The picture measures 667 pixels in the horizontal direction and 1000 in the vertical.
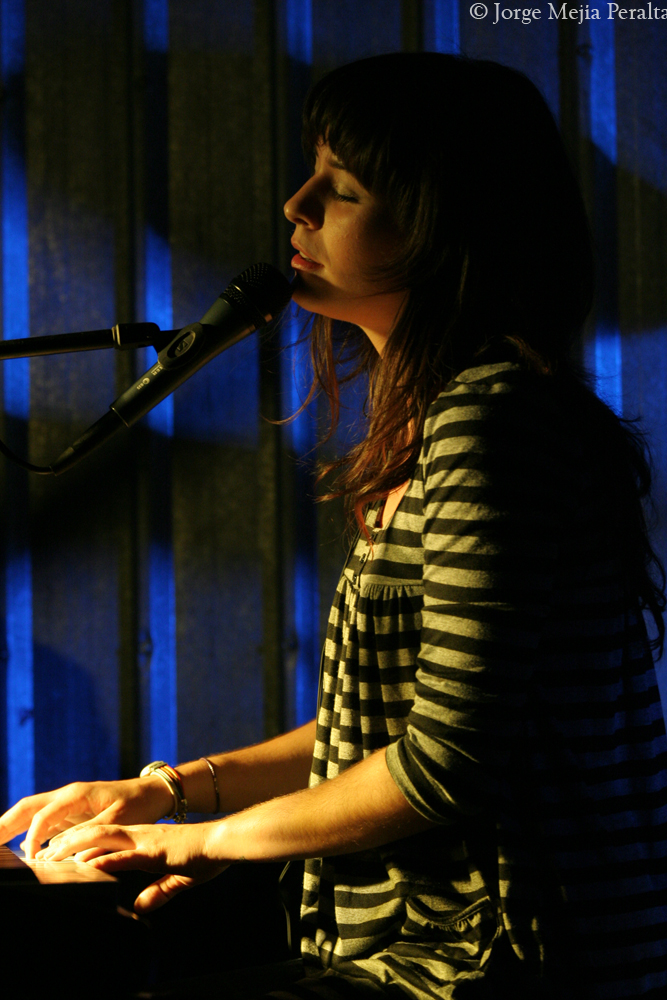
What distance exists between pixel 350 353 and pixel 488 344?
479 mm

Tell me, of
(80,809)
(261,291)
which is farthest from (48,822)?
(261,291)

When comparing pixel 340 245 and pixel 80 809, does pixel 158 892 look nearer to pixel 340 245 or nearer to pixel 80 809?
pixel 80 809

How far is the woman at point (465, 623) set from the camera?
31.9 inches

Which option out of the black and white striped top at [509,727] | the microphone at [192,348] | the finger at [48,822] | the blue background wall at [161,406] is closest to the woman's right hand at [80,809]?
the finger at [48,822]

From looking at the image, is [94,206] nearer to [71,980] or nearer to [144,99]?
[144,99]

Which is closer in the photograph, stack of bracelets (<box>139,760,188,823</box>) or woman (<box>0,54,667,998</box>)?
woman (<box>0,54,667,998</box>)

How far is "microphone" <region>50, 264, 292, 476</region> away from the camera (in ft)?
3.05

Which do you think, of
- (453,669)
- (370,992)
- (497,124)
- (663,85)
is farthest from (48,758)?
(663,85)

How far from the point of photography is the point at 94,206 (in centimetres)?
222

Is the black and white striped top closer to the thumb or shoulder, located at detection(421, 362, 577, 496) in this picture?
shoulder, located at detection(421, 362, 577, 496)

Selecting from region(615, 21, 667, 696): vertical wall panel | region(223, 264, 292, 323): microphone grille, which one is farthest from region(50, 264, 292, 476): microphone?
region(615, 21, 667, 696): vertical wall panel

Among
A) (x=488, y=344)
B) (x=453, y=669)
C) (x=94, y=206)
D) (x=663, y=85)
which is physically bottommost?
(x=453, y=669)

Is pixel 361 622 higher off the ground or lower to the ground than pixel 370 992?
higher

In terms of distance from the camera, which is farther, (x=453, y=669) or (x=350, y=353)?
(x=350, y=353)
